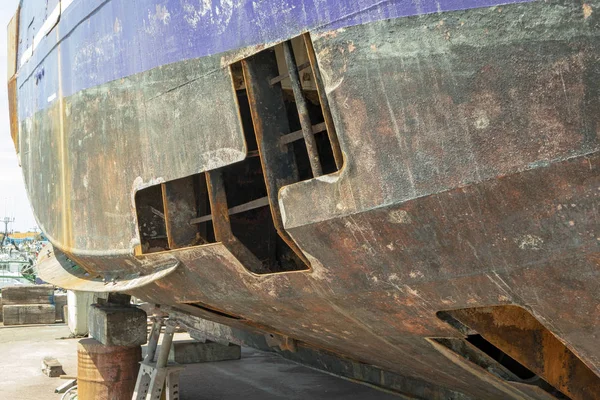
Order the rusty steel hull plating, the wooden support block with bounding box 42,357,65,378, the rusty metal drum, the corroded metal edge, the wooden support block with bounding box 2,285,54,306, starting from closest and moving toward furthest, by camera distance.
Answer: the rusty steel hull plating → the corroded metal edge → the rusty metal drum → the wooden support block with bounding box 42,357,65,378 → the wooden support block with bounding box 2,285,54,306

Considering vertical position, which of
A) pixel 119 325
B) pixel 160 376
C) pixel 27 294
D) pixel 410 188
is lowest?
pixel 160 376

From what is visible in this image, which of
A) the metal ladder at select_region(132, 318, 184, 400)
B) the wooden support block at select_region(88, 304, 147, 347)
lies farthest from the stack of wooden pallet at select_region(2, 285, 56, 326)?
the metal ladder at select_region(132, 318, 184, 400)

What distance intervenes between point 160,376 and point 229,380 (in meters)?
2.85

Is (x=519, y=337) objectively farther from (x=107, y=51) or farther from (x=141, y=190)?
(x=107, y=51)

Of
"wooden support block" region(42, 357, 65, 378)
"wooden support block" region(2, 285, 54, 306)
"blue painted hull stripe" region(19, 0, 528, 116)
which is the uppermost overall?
"wooden support block" region(2, 285, 54, 306)

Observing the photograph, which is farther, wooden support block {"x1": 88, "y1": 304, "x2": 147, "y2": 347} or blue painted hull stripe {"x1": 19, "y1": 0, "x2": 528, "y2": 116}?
wooden support block {"x1": 88, "y1": 304, "x2": 147, "y2": 347}

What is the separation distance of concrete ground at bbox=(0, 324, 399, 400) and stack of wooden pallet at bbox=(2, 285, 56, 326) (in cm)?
336

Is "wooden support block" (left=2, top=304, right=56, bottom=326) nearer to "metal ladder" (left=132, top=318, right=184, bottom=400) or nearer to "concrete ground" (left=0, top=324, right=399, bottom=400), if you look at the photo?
"concrete ground" (left=0, top=324, right=399, bottom=400)

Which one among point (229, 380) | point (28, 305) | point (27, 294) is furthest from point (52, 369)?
point (27, 294)

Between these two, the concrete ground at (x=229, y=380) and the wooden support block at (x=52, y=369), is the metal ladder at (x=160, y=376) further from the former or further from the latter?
the wooden support block at (x=52, y=369)

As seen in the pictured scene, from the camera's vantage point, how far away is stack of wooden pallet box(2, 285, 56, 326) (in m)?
14.3

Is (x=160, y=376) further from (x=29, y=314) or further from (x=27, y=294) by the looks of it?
(x=27, y=294)

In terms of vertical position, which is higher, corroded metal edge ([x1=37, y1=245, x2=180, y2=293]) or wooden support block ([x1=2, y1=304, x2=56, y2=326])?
wooden support block ([x1=2, y1=304, x2=56, y2=326])

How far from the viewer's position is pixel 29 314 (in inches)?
570
